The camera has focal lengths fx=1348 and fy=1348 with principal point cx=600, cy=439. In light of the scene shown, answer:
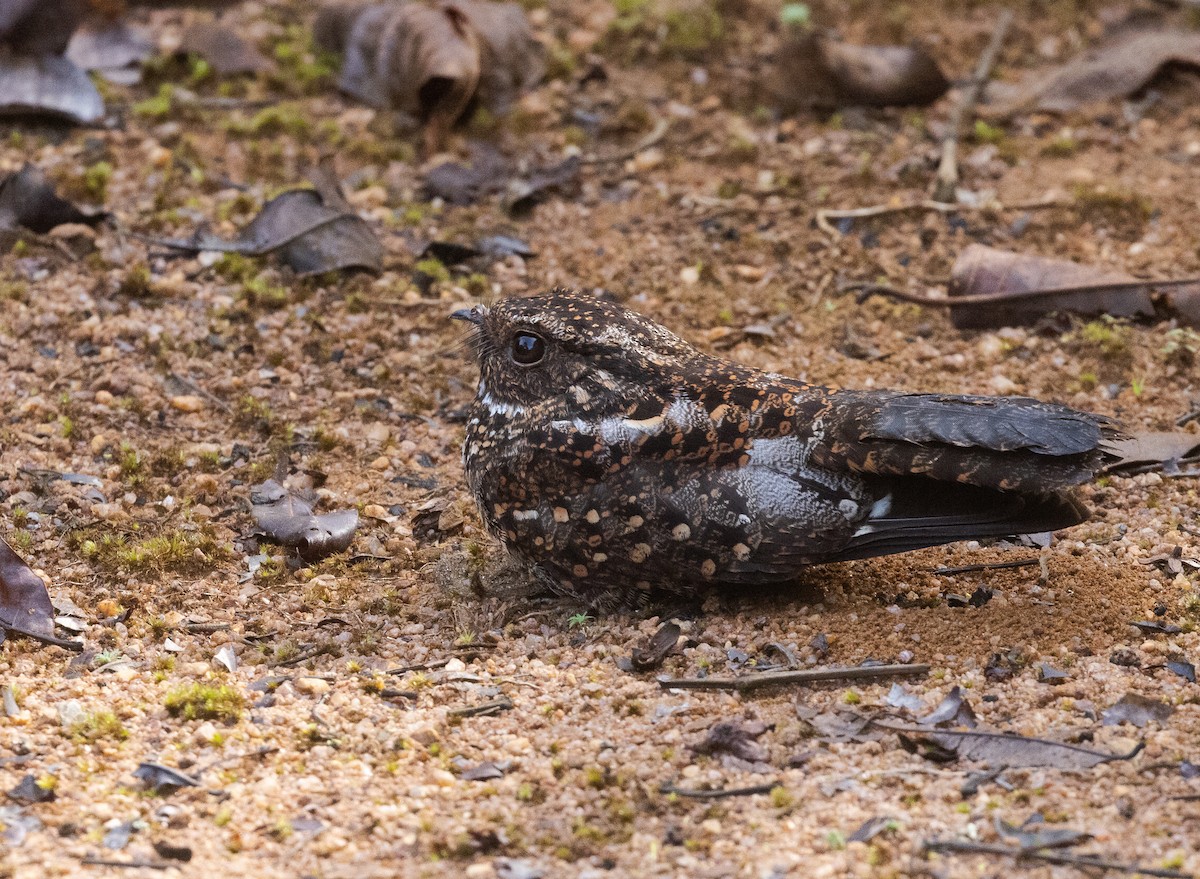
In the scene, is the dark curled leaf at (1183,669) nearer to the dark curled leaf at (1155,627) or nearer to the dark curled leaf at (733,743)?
the dark curled leaf at (1155,627)

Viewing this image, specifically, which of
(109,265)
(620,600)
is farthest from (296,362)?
(620,600)

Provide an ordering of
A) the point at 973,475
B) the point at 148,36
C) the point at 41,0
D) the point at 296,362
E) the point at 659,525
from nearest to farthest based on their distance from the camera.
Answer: the point at 973,475
the point at 659,525
the point at 296,362
the point at 41,0
the point at 148,36

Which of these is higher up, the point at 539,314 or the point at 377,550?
the point at 539,314

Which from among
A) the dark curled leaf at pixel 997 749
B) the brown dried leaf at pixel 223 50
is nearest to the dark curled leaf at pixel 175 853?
the dark curled leaf at pixel 997 749

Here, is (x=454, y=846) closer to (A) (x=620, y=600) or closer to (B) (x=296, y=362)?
(A) (x=620, y=600)

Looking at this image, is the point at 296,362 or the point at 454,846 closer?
the point at 454,846

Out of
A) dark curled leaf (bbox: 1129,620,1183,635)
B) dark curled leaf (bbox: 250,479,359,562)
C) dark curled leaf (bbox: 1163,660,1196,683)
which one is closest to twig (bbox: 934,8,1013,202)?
dark curled leaf (bbox: 1129,620,1183,635)
